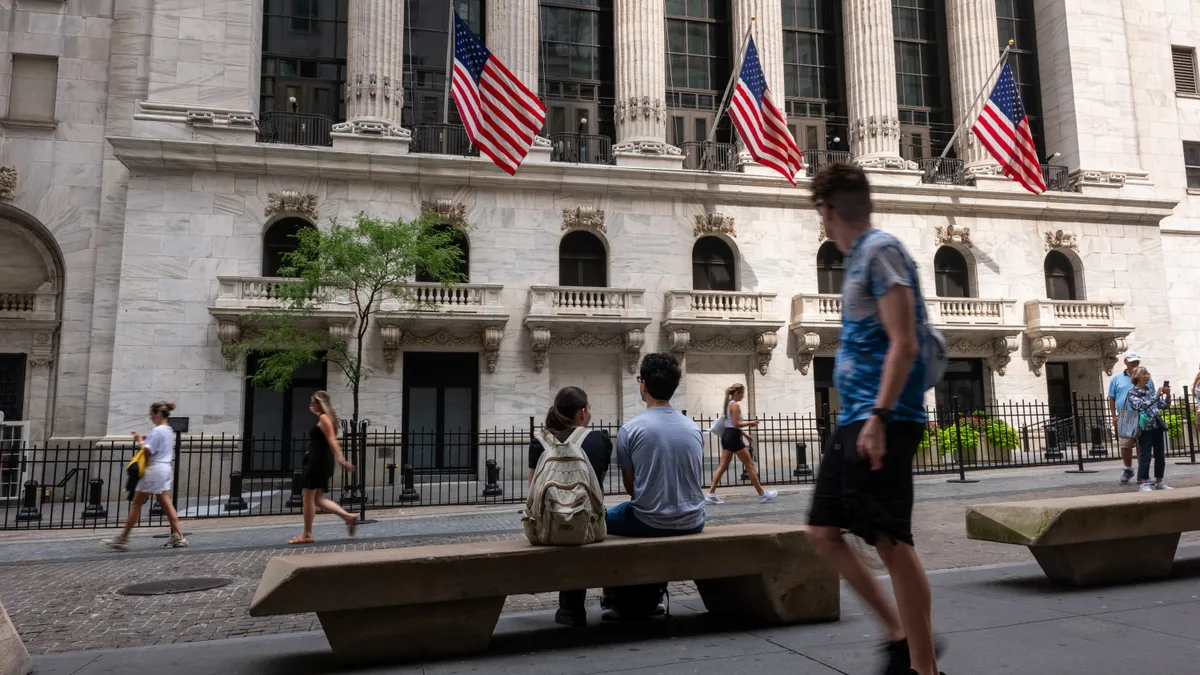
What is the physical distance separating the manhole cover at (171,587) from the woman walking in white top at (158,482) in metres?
3.08

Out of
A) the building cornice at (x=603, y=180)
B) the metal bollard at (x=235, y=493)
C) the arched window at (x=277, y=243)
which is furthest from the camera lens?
the arched window at (x=277, y=243)

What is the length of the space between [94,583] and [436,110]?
19.3 meters

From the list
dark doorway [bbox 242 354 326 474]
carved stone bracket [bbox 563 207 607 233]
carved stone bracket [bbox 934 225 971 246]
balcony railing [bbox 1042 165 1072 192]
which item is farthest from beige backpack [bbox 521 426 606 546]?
balcony railing [bbox 1042 165 1072 192]

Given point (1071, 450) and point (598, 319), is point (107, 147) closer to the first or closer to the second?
point (598, 319)

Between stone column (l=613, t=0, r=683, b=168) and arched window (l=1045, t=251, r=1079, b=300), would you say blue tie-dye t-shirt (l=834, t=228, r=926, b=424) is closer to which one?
stone column (l=613, t=0, r=683, b=168)

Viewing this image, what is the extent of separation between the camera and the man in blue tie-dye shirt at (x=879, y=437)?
3043mm

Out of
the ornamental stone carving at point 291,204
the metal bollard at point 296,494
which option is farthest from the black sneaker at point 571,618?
the ornamental stone carving at point 291,204

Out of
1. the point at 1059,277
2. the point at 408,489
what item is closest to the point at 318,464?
the point at 408,489

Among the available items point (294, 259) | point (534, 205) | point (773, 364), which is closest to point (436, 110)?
point (534, 205)

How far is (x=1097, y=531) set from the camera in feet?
18.0

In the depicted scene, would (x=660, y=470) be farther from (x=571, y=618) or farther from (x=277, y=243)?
(x=277, y=243)

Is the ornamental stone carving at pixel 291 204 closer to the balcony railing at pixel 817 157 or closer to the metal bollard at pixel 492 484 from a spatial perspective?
the metal bollard at pixel 492 484

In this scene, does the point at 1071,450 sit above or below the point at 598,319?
below

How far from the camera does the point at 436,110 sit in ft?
80.1
